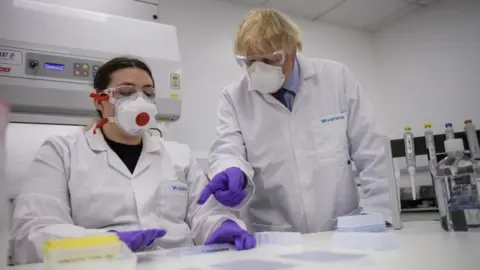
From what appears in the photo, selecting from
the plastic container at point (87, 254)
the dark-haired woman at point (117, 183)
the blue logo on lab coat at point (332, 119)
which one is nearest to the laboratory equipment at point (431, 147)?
the blue logo on lab coat at point (332, 119)

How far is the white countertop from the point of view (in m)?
0.53

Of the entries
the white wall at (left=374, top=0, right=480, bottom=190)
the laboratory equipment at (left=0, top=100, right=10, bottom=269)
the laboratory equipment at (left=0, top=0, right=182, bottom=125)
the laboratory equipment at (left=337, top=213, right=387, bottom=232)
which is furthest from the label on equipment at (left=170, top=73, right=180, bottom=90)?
the white wall at (left=374, top=0, right=480, bottom=190)

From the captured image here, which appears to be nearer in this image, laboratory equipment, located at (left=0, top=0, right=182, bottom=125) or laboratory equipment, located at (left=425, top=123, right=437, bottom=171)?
laboratory equipment, located at (left=425, top=123, right=437, bottom=171)

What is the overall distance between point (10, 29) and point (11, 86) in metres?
0.24

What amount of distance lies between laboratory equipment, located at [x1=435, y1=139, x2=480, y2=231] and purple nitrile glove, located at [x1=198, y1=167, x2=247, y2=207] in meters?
0.50

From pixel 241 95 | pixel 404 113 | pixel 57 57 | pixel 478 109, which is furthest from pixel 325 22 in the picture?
pixel 57 57

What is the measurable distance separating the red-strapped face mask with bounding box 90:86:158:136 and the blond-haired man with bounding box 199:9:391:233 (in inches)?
10.1

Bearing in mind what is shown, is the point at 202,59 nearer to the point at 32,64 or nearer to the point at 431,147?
the point at 32,64

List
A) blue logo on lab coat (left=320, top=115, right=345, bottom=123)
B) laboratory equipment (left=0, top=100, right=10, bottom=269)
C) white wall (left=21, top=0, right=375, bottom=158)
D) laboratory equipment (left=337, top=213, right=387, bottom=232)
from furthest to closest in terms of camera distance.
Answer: white wall (left=21, top=0, right=375, bottom=158) < blue logo on lab coat (left=320, top=115, right=345, bottom=123) < laboratory equipment (left=337, top=213, right=387, bottom=232) < laboratory equipment (left=0, top=100, right=10, bottom=269)

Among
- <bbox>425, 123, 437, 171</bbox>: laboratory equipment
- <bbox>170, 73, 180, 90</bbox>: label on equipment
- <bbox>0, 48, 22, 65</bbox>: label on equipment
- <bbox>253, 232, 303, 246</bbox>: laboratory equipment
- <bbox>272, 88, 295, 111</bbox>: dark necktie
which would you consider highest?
<bbox>0, 48, 22, 65</bbox>: label on equipment

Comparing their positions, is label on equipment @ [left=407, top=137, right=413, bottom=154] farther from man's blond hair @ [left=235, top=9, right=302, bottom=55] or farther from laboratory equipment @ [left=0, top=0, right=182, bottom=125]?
laboratory equipment @ [left=0, top=0, right=182, bottom=125]

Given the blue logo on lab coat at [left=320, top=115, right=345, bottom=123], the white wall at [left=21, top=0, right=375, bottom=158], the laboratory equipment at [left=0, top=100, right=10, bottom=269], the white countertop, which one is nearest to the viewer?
the laboratory equipment at [left=0, top=100, right=10, bottom=269]

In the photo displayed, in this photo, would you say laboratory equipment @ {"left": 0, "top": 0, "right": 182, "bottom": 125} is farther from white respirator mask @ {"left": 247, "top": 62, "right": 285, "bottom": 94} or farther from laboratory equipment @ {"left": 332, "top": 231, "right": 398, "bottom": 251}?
laboratory equipment @ {"left": 332, "top": 231, "right": 398, "bottom": 251}

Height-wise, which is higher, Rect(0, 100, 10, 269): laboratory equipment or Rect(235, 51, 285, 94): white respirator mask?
Rect(235, 51, 285, 94): white respirator mask
